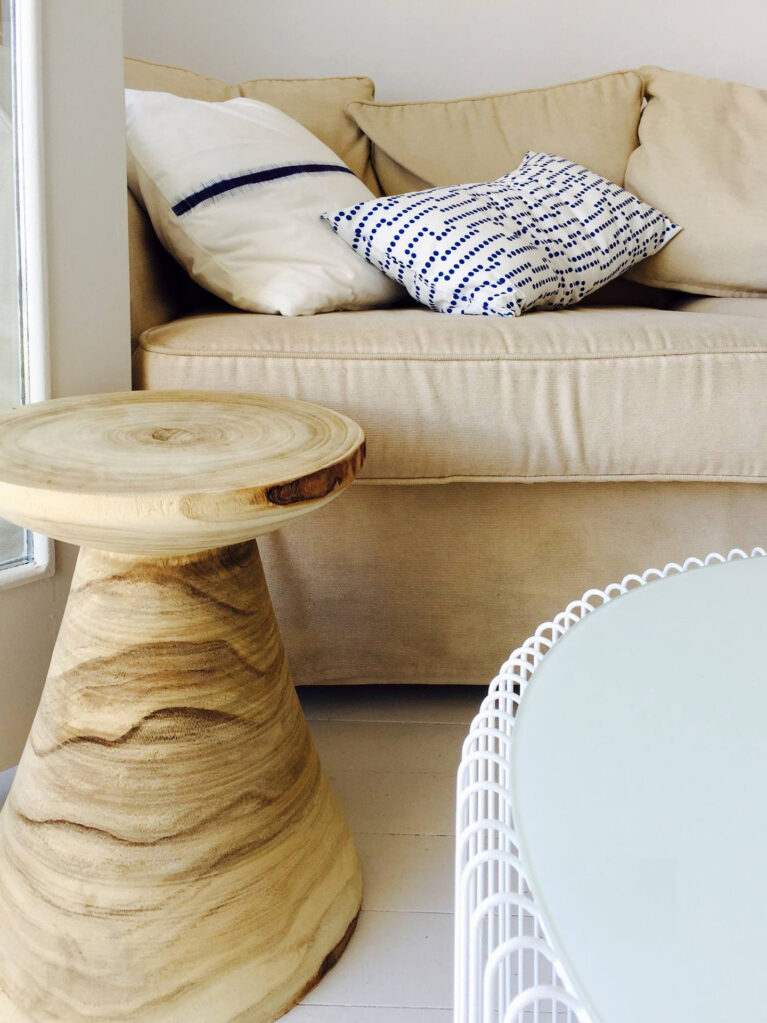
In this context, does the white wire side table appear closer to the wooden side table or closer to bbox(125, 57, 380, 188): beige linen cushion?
the wooden side table

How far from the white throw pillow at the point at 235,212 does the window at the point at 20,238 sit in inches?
13.8

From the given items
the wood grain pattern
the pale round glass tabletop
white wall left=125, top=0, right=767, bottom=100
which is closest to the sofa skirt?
the wood grain pattern

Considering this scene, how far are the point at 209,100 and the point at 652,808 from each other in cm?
166

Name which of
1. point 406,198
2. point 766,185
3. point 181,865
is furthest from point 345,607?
point 766,185

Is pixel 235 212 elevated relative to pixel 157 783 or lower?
elevated

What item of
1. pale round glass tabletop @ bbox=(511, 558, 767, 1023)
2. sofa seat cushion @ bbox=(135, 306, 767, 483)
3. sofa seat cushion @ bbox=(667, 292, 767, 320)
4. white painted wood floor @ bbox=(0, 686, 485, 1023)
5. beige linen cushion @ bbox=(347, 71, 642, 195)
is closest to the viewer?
pale round glass tabletop @ bbox=(511, 558, 767, 1023)

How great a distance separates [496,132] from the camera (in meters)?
1.82

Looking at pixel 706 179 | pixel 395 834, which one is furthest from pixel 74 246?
pixel 706 179

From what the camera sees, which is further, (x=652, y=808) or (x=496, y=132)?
(x=496, y=132)

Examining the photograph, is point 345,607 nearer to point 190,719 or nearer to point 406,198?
point 190,719

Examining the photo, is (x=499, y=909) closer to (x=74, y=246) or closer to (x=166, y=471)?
(x=166, y=471)

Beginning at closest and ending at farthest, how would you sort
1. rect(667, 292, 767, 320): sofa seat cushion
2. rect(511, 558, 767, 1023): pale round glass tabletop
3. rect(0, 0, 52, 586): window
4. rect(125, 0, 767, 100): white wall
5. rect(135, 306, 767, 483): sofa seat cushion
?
1. rect(511, 558, 767, 1023): pale round glass tabletop
2. rect(0, 0, 52, 586): window
3. rect(135, 306, 767, 483): sofa seat cushion
4. rect(667, 292, 767, 320): sofa seat cushion
5. rect(125, 0, 767, 100): white wall

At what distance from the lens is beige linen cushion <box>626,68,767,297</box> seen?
5.28ft

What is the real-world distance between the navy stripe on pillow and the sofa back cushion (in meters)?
0.08
